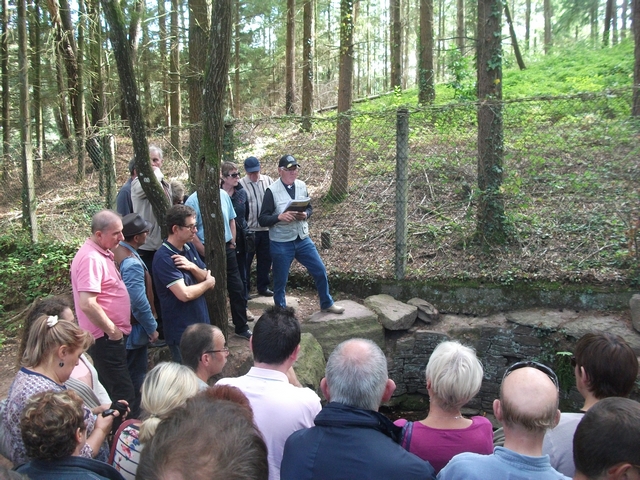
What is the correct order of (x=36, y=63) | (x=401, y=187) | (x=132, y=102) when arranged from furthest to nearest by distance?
(x=36, y=63) → (x=401, y=187) → (x=132, y=102)

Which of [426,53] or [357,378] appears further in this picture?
[426,53]

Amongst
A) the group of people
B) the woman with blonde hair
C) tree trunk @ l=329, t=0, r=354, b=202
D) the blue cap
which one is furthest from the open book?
the woman with blonde hair

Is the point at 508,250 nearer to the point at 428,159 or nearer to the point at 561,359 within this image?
the point at 561,359

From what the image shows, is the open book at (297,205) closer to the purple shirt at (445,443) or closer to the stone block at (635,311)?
the purple shirt at (445,443)

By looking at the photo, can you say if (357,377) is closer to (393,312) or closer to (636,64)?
(393,312)

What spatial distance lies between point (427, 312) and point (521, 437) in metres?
3.80

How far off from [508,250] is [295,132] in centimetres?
407

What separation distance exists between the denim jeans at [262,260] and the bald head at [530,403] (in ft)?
14.4

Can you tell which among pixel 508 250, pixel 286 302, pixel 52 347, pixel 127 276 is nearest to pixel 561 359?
pixel 508 250

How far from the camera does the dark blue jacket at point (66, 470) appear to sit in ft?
6.51

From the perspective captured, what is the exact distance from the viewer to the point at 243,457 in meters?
1.09

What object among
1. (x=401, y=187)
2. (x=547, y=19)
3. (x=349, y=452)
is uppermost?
(x=547, y=19)

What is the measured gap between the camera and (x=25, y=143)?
8.90 meters

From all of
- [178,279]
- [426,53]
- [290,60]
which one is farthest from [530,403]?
[290,60]
